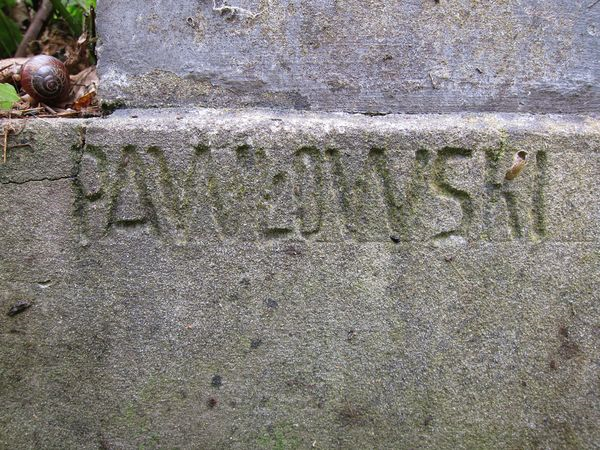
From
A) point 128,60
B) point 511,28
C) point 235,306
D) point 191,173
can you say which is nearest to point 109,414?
point 235,306

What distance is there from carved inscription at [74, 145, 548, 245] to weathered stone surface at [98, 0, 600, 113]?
175 millimetres

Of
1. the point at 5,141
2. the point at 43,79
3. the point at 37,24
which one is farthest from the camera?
the point at 37,24

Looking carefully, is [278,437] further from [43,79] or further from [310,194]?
[43,79]

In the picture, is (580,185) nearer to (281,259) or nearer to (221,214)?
(281,259)

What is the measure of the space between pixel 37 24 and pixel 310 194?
1.52 m

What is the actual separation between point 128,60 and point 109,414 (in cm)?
97

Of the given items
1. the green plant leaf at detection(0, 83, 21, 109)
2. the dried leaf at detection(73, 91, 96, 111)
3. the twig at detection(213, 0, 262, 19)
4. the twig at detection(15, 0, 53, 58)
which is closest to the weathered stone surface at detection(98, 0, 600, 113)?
the twig at detection(213, 0, 262, 19)

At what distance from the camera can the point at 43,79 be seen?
56.4 inches

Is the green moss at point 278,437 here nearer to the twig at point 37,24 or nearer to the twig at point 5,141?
the twig at point 5,141

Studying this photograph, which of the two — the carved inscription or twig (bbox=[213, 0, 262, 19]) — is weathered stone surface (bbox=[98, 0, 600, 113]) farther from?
the carved inscription

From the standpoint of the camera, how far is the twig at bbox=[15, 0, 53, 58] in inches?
78.0

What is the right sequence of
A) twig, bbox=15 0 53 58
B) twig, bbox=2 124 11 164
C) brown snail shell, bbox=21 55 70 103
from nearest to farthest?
twig, bbox=2 124 11 164, brown snail shell, bbox=21 55 70 103, twig, bbox=15 0 53 58

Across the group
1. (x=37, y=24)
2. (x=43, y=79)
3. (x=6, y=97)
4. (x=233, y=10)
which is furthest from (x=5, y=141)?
(x=37, y=24)

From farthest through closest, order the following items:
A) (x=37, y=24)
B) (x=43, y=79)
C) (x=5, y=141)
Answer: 1. (x=37, y=24)
2. (x=43, y=79)
3. (x=5, y=141)
